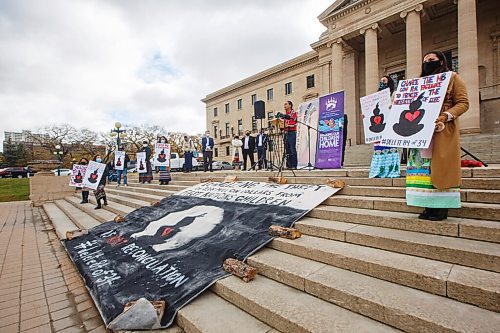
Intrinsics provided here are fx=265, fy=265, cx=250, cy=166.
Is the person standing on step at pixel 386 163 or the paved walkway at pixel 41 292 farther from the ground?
the person standing on step at pixel 386 163

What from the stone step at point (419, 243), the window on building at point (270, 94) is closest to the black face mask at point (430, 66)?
the stone step at point (419, 243)

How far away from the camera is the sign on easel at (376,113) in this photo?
5.48 metres

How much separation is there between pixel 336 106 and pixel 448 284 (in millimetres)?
5780

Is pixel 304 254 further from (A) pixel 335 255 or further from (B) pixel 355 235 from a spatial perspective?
(B) pixel 355 235

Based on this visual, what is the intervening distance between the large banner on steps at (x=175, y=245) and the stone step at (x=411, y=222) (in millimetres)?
439

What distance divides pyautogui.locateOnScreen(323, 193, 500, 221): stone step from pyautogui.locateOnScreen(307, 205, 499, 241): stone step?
0.32 feet

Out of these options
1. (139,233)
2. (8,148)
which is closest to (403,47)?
(139,233)

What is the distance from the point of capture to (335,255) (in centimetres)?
285

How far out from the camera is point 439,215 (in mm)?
2955

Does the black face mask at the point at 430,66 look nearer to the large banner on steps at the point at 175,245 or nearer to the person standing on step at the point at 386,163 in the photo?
the person standing on step at the point at 386,163

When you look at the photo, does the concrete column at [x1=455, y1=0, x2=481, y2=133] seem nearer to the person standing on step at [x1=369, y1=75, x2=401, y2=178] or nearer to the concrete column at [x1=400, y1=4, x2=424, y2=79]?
the concrete column at [x1=400, y1=4, x2=424, y2=79]

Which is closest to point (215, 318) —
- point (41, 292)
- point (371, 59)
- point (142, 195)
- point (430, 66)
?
point (41, 292)

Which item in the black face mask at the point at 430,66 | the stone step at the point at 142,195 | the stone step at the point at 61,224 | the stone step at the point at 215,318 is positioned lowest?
the stone step at the point at 61,224

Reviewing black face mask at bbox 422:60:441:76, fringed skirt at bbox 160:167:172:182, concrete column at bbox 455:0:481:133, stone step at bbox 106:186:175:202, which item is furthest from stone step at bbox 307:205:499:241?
concrete column at bbox 455:0:481:133
